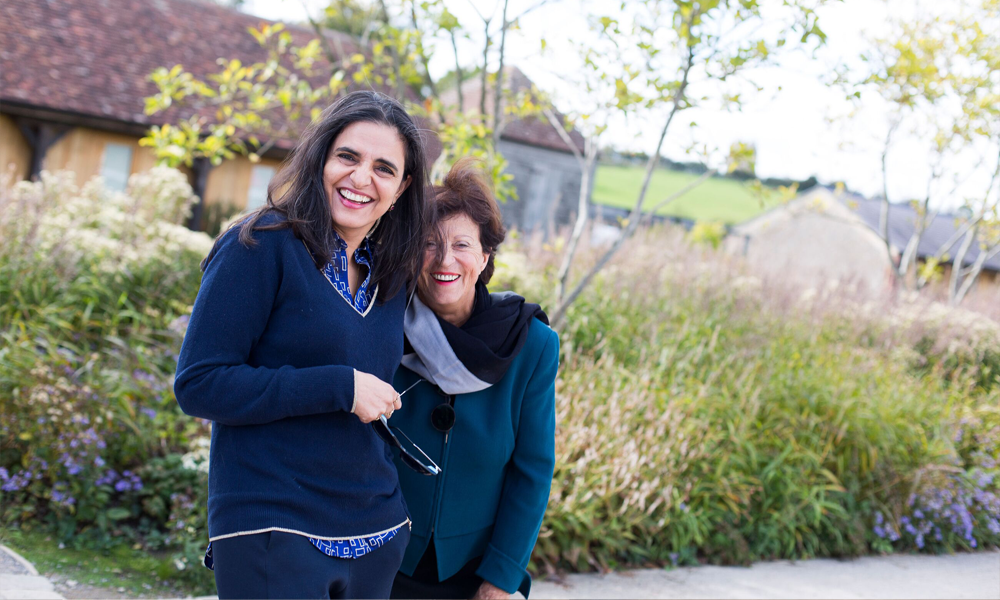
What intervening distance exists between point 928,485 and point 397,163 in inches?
176

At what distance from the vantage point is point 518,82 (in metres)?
6.94

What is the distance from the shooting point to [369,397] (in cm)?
151

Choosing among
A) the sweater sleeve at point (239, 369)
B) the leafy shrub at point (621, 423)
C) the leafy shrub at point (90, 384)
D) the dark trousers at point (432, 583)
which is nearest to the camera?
the sweater sleeve at point (239, 369)

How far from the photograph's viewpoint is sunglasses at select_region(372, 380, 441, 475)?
172 centimetres

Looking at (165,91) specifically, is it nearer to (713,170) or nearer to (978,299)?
(713,170)

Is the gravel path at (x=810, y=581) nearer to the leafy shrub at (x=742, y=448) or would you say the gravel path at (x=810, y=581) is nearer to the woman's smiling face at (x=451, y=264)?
the leafy shrub at (x=742, y=448)

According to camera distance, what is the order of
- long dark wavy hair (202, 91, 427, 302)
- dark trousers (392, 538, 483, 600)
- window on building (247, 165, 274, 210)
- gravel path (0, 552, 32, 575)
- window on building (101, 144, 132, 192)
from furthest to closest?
window on building (247, 165, 274, 210) < window on building (101, 144, 132, 192) < gravel path (0, 552, 32, 575) < dark trousers (392, 538, 483, 600) < long dark wavy hair (202, 91, 427, 302)

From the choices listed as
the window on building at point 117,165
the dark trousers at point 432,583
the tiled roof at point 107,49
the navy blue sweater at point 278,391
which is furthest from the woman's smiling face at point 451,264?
the window on building at point 117,165

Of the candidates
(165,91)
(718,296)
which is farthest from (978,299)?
(165,91)

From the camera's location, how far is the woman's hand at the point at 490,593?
6.66 ft

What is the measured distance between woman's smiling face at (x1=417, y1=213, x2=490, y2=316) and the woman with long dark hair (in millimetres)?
209

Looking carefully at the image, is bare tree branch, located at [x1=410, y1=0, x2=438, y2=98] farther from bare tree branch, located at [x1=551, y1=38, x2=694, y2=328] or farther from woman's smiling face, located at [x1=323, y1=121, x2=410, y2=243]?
woman's smiling face, located at [x1=323, y1=121, x2=410, y2=243]

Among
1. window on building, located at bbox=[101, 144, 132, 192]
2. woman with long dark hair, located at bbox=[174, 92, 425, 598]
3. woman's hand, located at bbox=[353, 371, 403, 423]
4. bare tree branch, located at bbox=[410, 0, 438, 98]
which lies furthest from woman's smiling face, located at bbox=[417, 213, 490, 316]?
window on building, located at bbox=[101, 144, 132, 192]

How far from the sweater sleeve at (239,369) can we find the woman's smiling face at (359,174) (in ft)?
0.79
